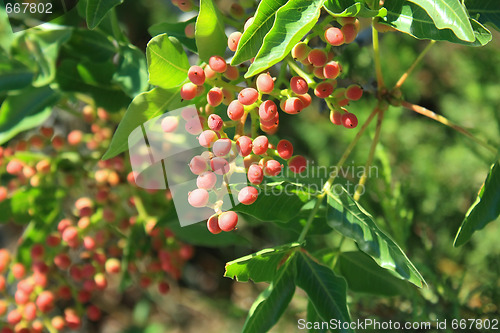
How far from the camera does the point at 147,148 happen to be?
34.8 inches

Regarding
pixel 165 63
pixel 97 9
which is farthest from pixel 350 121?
pixel 97 9

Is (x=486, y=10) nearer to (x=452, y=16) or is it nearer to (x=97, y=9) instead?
(x=452, y=16)

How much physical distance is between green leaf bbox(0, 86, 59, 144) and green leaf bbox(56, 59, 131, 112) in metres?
0.04

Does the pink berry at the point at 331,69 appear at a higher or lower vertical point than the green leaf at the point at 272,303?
higher

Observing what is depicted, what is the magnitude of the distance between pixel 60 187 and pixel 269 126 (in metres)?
0.64

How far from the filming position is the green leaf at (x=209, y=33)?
638 mm

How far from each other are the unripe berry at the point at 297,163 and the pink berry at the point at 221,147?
0.13m

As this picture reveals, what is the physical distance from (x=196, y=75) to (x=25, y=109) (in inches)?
18.8

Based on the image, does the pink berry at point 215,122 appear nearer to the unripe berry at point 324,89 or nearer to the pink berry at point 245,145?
the pink berry at point 245,145

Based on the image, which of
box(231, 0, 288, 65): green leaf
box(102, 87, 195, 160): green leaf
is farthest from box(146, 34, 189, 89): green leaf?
box(231, 0, 288, 65): green leaf

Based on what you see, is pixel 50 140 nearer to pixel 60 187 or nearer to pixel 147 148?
pixel 60 187

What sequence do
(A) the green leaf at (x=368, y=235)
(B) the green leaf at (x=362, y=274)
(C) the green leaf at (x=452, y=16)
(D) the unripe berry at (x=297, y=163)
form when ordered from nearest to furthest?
(C) the green leaf at (x=452, y=16) → (A) the green leaf at (x=368, y=235) → (D) the unripe berry at (x=297, y=163) → (B) the green leaf at (x=362, y=274)

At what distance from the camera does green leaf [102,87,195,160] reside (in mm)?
675

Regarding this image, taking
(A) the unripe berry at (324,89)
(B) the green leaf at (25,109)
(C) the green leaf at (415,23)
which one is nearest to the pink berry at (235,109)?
(A) the unripe berry at (324,89)
